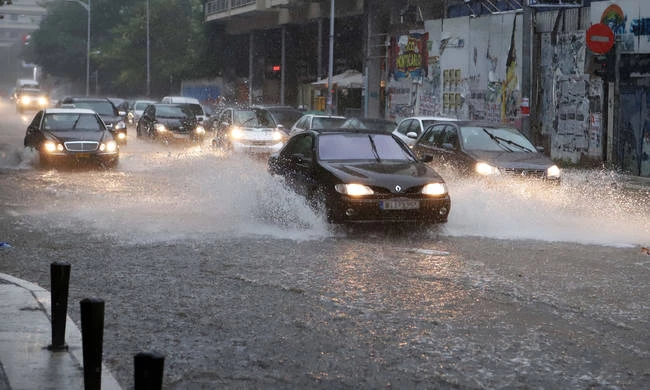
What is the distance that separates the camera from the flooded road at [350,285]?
6367mm

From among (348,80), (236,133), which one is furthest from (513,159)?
(348,80)

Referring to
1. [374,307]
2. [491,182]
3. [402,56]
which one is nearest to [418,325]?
[374,307]

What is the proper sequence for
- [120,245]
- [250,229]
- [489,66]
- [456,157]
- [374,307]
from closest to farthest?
[374,307] < [120,245] < [250,229] < [456,157] < [489,66]

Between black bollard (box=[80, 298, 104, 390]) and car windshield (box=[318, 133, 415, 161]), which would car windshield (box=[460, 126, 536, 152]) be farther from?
black bollard (box=[80, 298, 104, 390])

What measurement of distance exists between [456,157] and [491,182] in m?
1.29

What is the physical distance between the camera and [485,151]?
1702 cm

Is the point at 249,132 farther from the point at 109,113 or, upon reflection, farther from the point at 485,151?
the point at 485,151

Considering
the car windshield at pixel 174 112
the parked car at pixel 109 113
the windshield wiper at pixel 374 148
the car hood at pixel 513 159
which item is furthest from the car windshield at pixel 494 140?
the car windshield at pixel 174 112

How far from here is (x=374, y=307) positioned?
8.16 meters

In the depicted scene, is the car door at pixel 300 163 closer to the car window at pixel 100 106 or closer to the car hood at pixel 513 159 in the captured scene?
the car hood at pixel 513 159

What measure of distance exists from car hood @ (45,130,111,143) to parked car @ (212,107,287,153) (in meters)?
5.07

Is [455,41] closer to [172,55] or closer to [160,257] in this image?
[160,257]

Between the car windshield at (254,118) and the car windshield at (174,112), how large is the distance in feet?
25.5

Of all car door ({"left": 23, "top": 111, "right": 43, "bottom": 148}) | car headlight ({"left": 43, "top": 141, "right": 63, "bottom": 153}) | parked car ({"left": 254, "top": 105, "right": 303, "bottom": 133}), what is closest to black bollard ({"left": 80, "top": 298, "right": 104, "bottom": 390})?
car headlight ({"left": 43, "top": 141, "right": 63, "bottom": 153})
